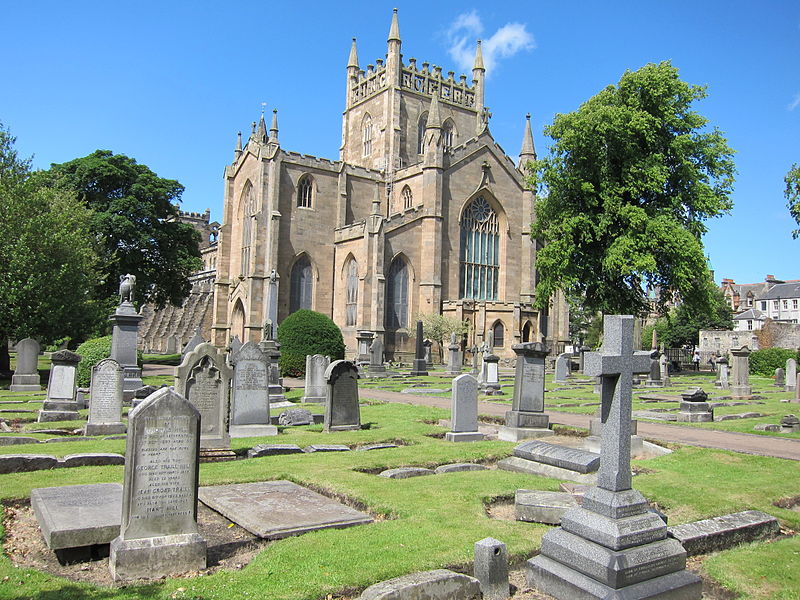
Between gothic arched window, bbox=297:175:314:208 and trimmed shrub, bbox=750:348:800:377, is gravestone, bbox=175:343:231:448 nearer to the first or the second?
gothic arched window, bbox=297:175:314:208

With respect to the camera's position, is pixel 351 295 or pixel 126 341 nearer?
pixel 126 341

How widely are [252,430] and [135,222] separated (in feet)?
112

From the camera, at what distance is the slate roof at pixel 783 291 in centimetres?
7888

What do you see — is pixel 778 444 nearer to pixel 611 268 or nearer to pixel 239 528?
pixel 239 528

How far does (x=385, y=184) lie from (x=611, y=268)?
25.8 m

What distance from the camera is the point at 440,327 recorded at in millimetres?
42469

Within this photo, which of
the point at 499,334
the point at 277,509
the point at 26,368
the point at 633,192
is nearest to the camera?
the point at 277,509

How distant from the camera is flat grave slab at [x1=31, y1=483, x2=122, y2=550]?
5602mm

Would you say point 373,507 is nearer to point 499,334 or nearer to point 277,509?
point 277,509

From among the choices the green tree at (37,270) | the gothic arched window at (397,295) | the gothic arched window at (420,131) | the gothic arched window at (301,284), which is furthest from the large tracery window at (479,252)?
the green tree at (37,270)

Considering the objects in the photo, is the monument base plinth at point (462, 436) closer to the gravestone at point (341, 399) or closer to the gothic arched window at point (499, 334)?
the gravestone at point (341, 399)

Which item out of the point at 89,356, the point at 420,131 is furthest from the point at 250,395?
the point at 420,131

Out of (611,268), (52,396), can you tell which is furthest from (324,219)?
(52,396)

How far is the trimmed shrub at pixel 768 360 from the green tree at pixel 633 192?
13539 mm
